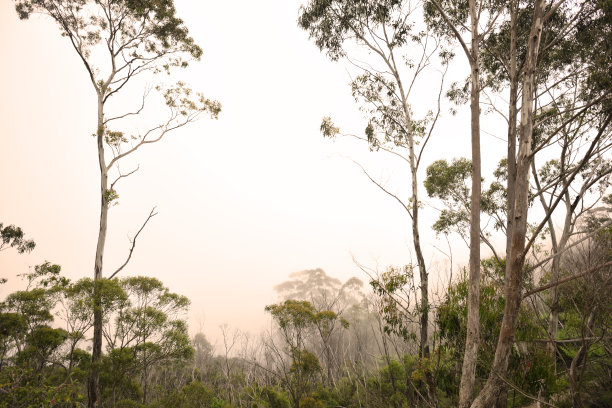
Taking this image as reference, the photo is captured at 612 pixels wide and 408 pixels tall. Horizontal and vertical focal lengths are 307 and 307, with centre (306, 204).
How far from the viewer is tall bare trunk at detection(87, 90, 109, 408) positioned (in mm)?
8914

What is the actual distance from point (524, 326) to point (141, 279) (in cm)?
1277

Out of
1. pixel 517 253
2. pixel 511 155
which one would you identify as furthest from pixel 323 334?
pixel 517 253

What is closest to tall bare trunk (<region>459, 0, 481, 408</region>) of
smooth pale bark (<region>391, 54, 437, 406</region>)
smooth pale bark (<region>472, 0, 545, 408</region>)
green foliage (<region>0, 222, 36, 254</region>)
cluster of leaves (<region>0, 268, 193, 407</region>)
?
smooth pale bark (<region>472, 0, 545, 408</region>)

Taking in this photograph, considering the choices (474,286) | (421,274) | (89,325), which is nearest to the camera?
(474,286)

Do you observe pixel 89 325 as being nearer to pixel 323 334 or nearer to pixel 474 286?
pixel 323 334

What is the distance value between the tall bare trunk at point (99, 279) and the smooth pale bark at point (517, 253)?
9.95 meters

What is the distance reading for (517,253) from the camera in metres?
3.35

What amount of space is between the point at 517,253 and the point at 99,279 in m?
10.8

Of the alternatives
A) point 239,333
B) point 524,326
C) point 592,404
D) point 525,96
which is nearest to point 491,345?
point 524,326

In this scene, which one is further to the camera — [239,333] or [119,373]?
[239,333]

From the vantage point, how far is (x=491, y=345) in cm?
648

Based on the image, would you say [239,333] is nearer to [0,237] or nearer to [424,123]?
[0,237]

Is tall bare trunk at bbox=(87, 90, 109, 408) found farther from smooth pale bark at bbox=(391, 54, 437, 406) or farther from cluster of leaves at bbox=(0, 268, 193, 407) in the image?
smooth pale bark at bbox=(391, 54, 437, 406)

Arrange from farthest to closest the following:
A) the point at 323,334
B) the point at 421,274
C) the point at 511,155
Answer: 1. the point at 323,334
2. the point at 421,274
3. the point at 511,155
